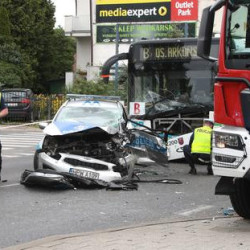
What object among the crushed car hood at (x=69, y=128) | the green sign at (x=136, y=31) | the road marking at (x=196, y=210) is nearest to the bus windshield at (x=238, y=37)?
the road marking at (x=196, y=210)

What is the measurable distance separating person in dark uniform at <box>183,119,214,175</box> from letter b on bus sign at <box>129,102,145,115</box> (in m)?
2.17

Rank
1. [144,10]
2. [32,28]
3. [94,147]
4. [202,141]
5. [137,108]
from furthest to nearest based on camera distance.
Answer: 1. [32,28]
2. [144,10]
3. [137,108]
4. [202,141]
5. [94,147]

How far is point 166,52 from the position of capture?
595 inches

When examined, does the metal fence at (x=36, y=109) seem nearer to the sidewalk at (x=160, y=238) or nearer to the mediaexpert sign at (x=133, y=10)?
the mediaexpert sign at (x=133, y=10)

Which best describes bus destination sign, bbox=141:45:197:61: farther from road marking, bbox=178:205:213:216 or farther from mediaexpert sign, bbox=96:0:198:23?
mediaexpert sign, bbox=96:0:198:23

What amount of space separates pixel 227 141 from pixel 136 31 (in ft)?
122

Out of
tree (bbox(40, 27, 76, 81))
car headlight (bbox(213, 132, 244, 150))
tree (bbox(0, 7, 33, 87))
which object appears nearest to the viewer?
car headlight (bbox(213, 132, 244, 150))

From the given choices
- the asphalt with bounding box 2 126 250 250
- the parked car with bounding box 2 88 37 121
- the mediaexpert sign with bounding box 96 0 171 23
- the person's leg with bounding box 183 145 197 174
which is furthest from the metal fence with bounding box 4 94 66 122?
the asphalt with bounding box 2 126 250 250

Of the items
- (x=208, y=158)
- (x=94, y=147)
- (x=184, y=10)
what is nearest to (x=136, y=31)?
(x=184, y=10)

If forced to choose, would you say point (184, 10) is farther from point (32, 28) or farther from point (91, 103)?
point (91, 103)

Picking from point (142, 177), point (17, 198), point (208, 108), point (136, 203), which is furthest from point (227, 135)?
point (208, 108)

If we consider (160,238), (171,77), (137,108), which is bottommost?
(160,238)

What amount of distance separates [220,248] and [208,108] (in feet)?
29.5

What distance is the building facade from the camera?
41531 mm
